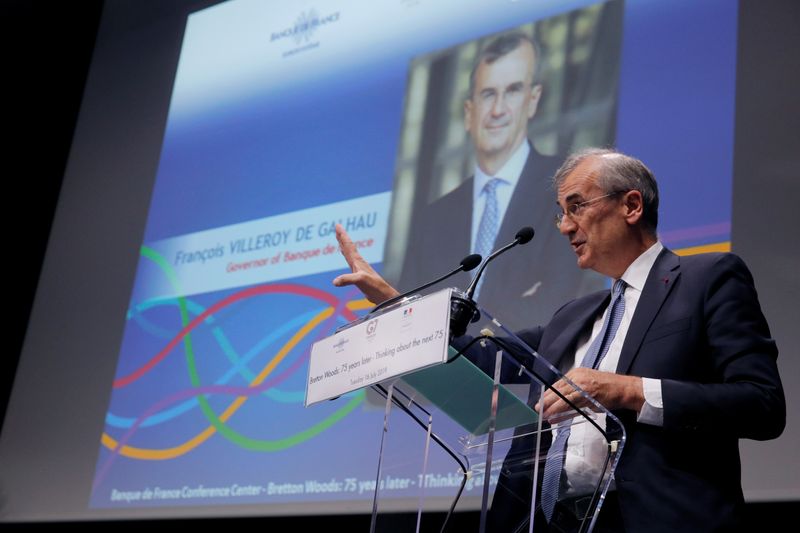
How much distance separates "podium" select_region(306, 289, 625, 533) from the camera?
1818mm

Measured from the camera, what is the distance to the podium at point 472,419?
1818 mm

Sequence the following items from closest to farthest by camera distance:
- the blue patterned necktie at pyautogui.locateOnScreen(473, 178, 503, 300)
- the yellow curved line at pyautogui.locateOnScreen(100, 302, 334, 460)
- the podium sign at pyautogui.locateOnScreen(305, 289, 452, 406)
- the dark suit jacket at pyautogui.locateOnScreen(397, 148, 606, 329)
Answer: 1. the podium sign at pyautogui.locateOnScreen(305, 289, 452, 406)
2. the dark suit jacket at pyautogui.locateOnScreen(397, 148, 606, 329)
3. the blue patterned necktie at pyautogui.locateOnScreen(473, 178, 503, 300)
4. the yellow curved line at pyautogui.locateOnScreen(100, 302, 334, 460)

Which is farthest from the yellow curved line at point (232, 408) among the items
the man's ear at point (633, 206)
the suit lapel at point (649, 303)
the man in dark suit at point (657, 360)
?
the suit lapel at point (649, 303)

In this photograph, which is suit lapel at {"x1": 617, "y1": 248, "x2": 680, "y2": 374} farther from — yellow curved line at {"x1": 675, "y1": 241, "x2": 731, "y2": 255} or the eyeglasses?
yellow curved line at {"x1": 675, "y1": 241, "x2": 731, "y2": 255}

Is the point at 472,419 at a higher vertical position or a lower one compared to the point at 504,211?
lower

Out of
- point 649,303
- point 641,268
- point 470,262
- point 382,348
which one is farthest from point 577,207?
point 382,348

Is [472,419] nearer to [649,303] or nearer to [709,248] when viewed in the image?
[649,303]

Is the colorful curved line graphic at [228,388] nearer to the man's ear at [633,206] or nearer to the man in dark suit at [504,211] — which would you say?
the man in dark suit at [504,211]

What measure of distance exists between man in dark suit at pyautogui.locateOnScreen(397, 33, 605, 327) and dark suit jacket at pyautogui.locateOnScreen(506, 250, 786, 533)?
1187 millimetres

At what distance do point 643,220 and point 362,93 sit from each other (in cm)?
222

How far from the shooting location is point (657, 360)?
2.10 m

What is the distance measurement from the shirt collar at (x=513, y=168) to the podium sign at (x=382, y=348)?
1829mm

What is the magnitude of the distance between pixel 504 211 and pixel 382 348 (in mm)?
1914

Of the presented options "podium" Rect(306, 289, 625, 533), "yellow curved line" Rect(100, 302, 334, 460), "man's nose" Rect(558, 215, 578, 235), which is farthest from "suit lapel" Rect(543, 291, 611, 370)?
"yellow curved line" Rect(100, 302, 334, 460)
